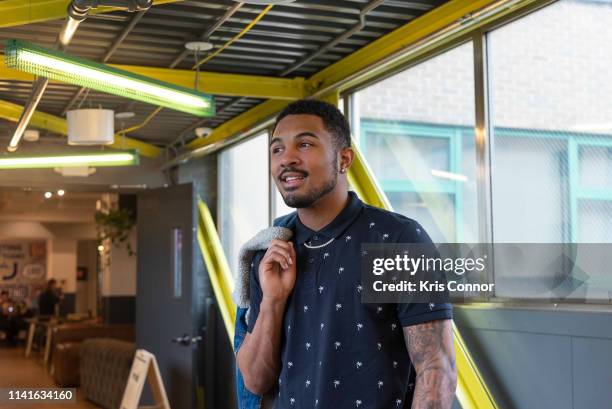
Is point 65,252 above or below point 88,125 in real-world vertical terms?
below

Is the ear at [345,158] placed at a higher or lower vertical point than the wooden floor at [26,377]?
higher

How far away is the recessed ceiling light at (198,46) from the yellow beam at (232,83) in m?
0.60

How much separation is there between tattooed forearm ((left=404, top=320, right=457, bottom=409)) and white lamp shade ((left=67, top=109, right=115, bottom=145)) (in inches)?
178

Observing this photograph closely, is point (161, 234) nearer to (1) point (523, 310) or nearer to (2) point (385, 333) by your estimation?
(1) point (523, 310)

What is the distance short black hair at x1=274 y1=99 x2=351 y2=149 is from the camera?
200cm

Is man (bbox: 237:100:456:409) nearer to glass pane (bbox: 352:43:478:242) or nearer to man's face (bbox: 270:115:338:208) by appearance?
man's face (bbox: 270:115:338:208)

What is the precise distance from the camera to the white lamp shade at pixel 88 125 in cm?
594

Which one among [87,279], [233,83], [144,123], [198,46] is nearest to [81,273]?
[87,279]

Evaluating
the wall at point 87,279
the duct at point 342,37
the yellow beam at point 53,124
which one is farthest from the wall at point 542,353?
the wall at point 87,279

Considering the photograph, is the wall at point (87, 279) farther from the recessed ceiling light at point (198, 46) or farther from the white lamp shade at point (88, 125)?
the recessed ceiling light at point (198, 46)

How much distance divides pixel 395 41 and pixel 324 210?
322cm

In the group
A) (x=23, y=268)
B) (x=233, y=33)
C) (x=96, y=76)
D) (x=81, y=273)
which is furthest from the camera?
(x=81, y=273)

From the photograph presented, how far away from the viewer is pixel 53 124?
766 cm

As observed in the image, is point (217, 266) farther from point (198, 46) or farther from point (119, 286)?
point (119, 286)
